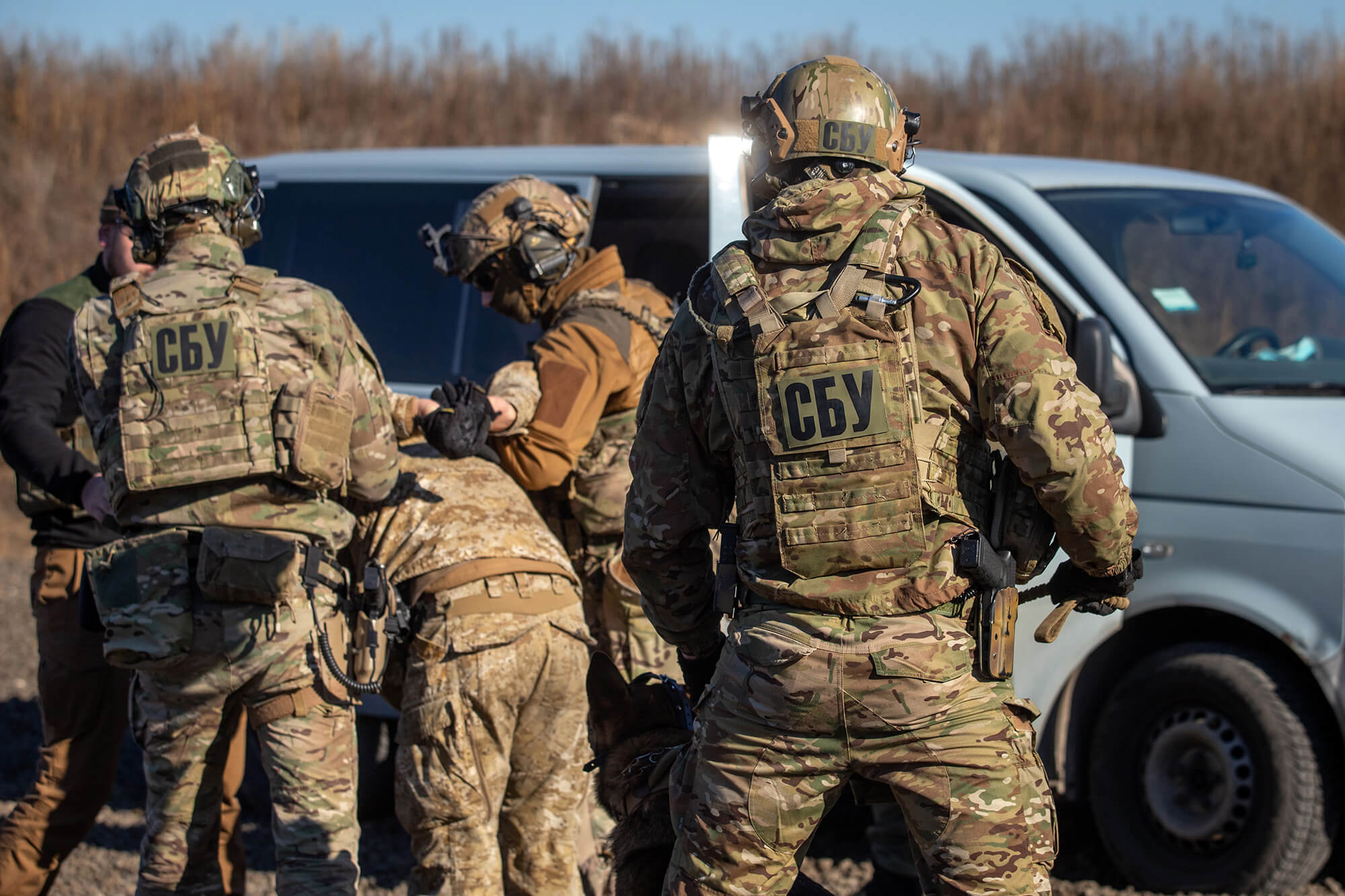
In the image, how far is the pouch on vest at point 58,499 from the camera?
11.8ft

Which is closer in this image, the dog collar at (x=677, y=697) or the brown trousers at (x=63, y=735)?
the dog collar at (x=677, y=697)

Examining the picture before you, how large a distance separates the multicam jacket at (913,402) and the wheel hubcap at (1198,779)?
1.85 meters

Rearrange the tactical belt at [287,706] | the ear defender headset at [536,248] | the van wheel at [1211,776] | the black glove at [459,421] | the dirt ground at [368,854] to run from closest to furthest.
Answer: the tactical belt at [287,706] < the black glove at [459,421] < the ear defender headset at [536,248] < the van wheel at [1211,776] < the dirt ground at [368,854]

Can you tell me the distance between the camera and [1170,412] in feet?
12.1

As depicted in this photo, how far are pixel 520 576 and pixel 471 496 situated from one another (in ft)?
0.83

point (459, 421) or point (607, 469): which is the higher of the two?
point (459, 421)

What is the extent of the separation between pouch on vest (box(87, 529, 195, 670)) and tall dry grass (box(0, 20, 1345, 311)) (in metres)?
9.41

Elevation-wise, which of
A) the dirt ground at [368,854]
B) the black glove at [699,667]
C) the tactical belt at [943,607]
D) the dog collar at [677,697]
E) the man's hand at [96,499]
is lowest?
the dirt ground at [368,854]

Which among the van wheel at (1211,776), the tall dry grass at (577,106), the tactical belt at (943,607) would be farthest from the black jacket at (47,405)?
the tall dry grass at (577,106)

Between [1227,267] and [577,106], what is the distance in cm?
1034

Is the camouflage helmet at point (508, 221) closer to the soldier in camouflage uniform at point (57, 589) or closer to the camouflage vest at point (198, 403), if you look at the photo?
the camouflage vest at point (198, 403)

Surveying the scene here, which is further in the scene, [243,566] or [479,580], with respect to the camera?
[479,580]

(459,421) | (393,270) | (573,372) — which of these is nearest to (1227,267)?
(573,372)

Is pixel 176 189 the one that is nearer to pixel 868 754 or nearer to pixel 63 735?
pixel 63 735
